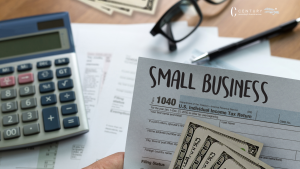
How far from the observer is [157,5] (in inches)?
23.1

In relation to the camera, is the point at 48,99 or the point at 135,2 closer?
the point at 48,99

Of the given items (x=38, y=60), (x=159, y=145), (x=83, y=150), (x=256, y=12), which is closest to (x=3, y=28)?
→ (x=38, y=60)

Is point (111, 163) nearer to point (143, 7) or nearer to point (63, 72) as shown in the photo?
point (63, 72)

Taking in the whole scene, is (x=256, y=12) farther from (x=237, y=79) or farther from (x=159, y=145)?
(x=159, y=145)

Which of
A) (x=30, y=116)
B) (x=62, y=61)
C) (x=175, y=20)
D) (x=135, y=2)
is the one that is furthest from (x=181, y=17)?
(x=30, y=116)

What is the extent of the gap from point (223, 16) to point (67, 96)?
1.37 ft

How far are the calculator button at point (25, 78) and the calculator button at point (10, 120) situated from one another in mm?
74

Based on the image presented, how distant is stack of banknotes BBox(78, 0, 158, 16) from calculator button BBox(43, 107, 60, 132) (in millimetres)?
284

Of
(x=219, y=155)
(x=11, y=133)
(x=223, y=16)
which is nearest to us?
(x=219, y=155)

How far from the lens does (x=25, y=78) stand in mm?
480

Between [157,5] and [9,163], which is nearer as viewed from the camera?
[9,163]

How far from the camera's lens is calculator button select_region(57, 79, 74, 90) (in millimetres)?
474

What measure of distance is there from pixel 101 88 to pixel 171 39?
20 cm

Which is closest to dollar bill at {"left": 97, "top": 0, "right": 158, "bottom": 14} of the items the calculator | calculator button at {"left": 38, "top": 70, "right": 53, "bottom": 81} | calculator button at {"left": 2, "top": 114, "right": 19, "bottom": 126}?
→ the calculator
